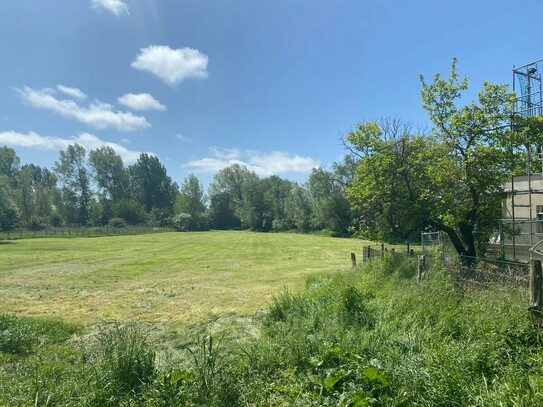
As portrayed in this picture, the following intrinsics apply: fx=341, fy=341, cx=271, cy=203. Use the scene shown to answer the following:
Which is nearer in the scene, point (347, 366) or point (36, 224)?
point (347, 366)

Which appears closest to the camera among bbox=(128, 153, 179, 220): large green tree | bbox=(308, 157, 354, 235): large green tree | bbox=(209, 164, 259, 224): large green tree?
bbox=(308, 157, 354, 235): large green tree

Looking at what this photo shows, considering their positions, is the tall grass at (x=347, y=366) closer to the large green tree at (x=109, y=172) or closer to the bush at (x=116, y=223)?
the bush at (x=116, y=223)

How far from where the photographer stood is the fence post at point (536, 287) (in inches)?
193

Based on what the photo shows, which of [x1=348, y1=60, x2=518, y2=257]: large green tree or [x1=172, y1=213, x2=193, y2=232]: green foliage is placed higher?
[x1=348, y1=60, x2=518, y2=257]: large green tree

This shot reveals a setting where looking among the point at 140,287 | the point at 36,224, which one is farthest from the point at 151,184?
the point at 140,287

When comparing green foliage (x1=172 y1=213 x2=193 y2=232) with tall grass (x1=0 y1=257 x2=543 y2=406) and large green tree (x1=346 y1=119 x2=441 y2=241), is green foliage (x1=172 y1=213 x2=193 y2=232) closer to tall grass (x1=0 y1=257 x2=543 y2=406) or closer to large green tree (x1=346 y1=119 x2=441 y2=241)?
large green tree (x1=346 y1=119 x2=441 y2=241)

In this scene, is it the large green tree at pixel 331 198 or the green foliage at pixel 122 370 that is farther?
the large green tree at pixel 331 198

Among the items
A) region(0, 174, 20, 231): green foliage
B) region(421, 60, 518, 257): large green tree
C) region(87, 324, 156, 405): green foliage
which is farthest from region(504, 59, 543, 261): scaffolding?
region(0, 174, 20, 231): green foliage

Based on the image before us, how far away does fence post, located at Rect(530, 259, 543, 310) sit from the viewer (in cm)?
491

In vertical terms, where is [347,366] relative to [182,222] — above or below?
below

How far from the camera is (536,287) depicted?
4.94 meters

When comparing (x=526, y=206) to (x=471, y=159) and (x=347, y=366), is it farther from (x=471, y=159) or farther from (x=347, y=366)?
(x=347, y=366)

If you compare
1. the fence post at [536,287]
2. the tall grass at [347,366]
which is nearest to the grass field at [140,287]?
the tall grass at [347,366]

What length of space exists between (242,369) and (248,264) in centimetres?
1788
